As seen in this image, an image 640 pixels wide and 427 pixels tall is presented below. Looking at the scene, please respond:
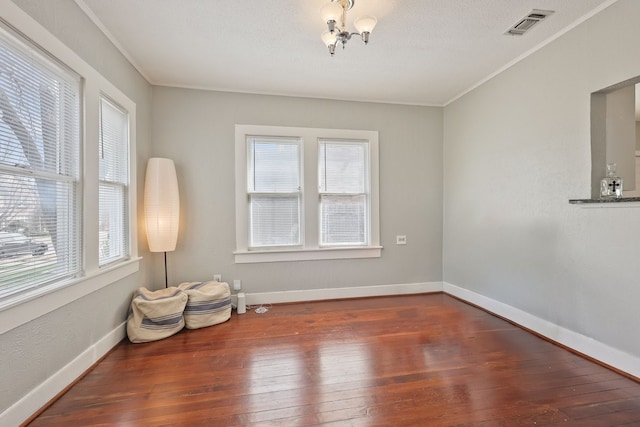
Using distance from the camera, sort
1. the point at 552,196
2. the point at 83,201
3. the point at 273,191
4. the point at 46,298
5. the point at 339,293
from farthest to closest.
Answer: the point at 339,293 → the point at 273,191 → the point at 552,196 → the point at 83,201 → the point at 46,298

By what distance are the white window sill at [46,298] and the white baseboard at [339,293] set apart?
1.65 m

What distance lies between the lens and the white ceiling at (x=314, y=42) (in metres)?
2.17

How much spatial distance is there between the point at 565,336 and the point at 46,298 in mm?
3785

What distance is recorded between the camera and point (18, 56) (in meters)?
1.62

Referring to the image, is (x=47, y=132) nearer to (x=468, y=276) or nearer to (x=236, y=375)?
(x=236, y=375)

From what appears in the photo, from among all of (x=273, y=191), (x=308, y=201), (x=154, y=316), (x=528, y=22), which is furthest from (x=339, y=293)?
(x=528, y=22)

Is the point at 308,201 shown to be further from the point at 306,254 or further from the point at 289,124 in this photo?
the point at 289,124

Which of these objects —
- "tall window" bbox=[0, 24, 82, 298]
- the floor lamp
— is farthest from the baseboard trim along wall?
the floor lamp

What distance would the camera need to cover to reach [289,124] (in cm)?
371

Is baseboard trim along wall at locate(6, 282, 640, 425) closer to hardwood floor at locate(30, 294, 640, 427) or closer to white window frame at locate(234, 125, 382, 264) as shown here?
hardwood floor at locate(30, 294, 640, 427)

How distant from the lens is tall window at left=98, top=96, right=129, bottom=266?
243 centimetres

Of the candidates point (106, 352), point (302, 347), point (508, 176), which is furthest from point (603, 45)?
point (106, 352)

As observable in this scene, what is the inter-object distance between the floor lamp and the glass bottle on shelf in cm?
382

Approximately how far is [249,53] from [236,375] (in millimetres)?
2728
